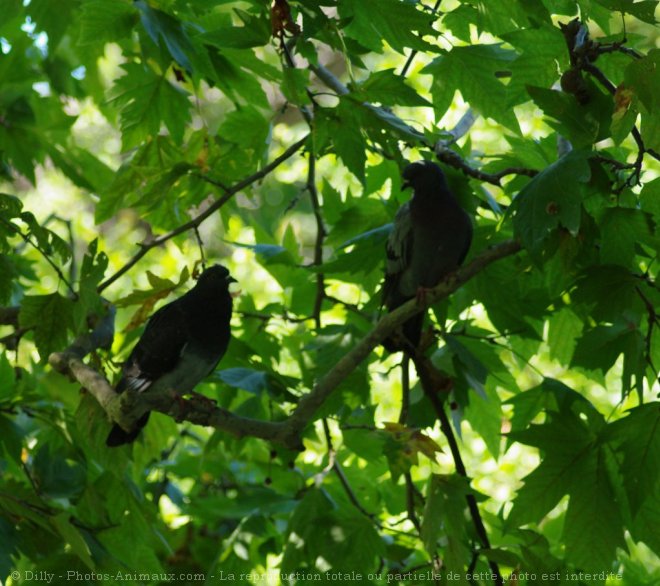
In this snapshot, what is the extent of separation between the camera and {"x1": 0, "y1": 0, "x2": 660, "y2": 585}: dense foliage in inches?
88.2

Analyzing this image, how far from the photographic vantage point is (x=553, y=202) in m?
2.13

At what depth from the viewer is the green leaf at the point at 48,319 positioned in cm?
265

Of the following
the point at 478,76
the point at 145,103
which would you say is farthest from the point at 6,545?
the point at 478,76

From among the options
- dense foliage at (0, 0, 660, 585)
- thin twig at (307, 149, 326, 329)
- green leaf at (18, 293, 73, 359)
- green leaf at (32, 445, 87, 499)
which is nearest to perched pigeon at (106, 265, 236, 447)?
dense foliage at (0, 0, 660, 585)

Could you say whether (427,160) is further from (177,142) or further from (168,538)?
(168,538)

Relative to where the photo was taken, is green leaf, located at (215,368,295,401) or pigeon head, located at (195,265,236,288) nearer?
green leaf, located at (215,368,295,401)

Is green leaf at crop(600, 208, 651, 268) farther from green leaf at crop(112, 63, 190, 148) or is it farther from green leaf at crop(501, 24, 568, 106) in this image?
green leaf at crop(112, 63, 190, 148)

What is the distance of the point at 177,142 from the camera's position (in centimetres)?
327

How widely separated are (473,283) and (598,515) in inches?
35.9

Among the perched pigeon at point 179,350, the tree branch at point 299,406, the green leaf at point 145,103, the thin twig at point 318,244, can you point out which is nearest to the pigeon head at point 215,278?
the perched pigeon at point 179,350

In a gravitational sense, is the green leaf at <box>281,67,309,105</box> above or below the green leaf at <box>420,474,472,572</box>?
above

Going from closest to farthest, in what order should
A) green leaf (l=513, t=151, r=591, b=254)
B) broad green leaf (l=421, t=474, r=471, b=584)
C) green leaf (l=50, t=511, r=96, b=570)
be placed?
green leaf (l=513, t=151, r=591, b=254)
broad green leaf (l=421, t=474, r=471, b=584)
green leaf (l=50, t=511, r=96, b=570)

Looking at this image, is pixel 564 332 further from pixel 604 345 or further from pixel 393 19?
pixel 393 19

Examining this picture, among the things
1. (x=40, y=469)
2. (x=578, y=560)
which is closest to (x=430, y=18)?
(x=578, y=560)
